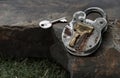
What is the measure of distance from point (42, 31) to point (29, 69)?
0.80ft

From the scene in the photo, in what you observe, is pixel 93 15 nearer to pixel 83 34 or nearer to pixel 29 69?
pixel 83 34

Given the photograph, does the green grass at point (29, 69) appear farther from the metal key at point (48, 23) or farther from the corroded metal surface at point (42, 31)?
the metal key at point (48, 23)

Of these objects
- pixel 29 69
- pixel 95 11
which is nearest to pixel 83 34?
pixel 95 11

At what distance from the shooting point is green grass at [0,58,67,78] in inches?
77.1

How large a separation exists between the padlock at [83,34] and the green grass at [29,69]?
27cm

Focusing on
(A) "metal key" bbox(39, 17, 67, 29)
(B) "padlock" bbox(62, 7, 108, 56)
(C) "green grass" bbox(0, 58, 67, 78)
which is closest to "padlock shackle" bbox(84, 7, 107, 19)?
(B) "padlock" bbox(62, 7, 108, 56)

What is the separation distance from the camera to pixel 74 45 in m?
1.71

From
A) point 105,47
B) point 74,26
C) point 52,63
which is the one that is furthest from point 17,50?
point 105,47

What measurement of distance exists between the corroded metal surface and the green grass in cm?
4

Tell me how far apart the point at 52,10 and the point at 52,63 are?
11.3 inches

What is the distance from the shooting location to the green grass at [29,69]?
1958mm

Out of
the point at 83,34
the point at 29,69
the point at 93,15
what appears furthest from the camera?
the point at 29,69

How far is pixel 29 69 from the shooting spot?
6.56ft

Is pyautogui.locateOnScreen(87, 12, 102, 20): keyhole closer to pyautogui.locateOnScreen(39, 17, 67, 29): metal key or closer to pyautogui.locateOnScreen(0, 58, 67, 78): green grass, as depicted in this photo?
pyautogui.locateOnScreen(39, 17, 67, 29): metal key
